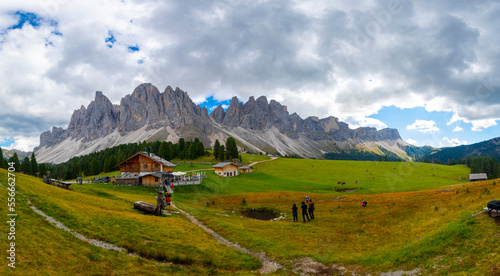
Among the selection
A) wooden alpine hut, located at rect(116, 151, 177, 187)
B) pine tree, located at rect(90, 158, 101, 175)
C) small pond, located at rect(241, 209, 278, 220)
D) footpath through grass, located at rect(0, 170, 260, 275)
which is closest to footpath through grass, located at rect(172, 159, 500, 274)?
small pond, located at rect(241, 209, 278, 220)

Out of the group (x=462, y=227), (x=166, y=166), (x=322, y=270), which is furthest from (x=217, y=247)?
(x=166, y=166)

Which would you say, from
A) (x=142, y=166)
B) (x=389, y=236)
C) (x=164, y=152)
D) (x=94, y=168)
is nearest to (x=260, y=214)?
(x=389, y=236)

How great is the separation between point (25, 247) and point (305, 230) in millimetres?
23649

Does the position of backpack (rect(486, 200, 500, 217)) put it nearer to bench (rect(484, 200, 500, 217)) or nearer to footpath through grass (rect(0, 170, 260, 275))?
bench (rect(484, 200, 500, 217))

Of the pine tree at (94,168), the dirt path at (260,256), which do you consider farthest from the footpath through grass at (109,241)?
the pine tree at (94,168)

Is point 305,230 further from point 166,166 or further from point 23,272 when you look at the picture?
point 166,166

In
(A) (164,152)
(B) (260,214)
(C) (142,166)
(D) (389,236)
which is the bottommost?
(B) (260,214)

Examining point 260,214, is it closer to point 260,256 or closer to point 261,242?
point 261,242

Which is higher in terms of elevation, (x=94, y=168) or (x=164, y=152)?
(x=164, y=152)

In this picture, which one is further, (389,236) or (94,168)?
(94,168)

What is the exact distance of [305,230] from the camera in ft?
90.1

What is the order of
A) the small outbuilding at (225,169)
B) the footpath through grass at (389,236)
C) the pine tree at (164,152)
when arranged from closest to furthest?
the footpath through grass at (389,236) → the small outbuilding at (225,169) → the pine tree at (164,152)

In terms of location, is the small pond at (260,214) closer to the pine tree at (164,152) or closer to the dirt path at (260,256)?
the dirt path at (260,256)

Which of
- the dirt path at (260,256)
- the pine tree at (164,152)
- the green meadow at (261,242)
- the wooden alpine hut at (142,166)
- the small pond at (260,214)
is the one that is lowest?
the small pond at (260,214)
